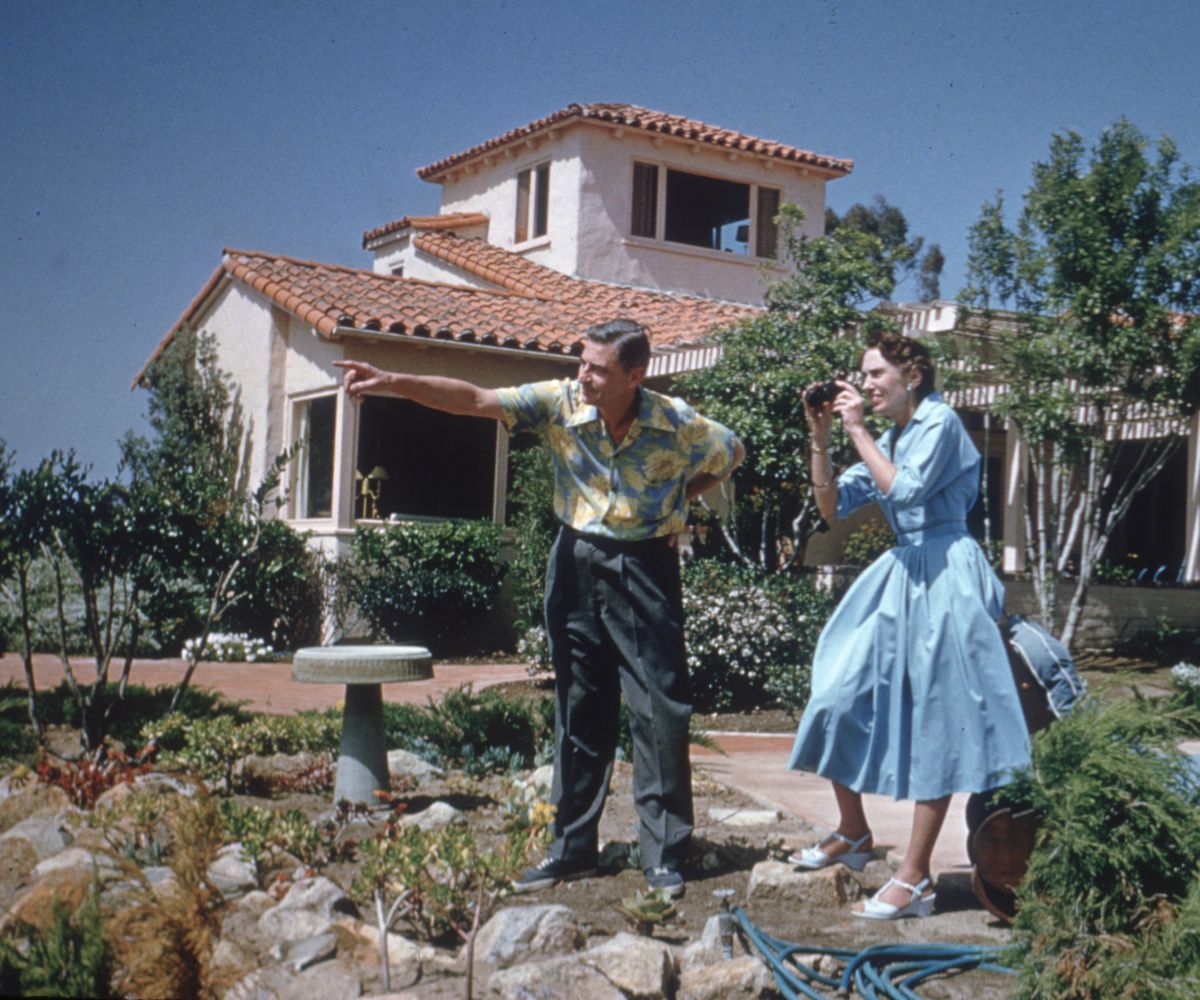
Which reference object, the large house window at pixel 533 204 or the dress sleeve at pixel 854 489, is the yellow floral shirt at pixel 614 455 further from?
the large house window at pixel 533 204

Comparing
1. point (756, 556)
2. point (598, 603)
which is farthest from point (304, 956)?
point (756, 556)

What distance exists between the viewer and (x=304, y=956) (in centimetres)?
340

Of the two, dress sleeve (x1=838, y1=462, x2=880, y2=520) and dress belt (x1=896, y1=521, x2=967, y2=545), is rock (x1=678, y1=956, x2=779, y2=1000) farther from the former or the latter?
dress sleeve (x1=838, y1=462, x2=880, y2=520)

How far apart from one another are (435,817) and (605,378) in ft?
6.24

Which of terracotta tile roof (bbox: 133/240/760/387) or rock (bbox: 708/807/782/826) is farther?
terracotta tile roof (bbox: 133/240/760/387)

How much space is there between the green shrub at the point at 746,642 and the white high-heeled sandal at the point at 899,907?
5344 mm

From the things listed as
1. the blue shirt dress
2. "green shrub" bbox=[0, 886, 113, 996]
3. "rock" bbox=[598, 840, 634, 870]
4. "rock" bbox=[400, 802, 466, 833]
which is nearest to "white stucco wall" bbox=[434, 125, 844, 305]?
"rock" bbox=[400, 802, 466, 833]

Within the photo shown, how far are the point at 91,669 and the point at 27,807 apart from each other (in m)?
5.63

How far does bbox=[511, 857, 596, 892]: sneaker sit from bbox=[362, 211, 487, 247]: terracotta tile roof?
1726 centimetres

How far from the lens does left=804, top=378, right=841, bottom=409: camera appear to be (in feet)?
14.5

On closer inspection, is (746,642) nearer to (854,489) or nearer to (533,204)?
(854,489)

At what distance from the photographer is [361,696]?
541 cm

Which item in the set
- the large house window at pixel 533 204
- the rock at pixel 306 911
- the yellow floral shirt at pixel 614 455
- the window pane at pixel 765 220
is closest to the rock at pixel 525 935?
the rock at pixel 306 911

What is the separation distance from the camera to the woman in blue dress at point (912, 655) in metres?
4.09
